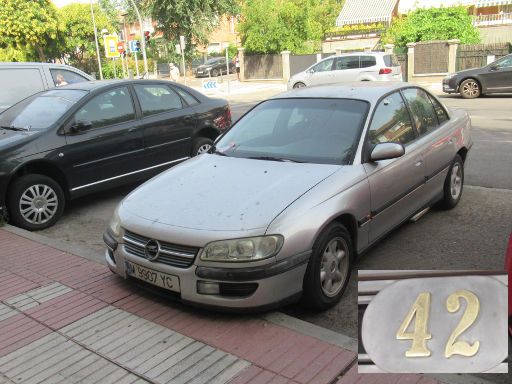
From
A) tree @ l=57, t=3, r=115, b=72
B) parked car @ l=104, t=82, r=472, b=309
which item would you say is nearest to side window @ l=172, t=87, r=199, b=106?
parked car @ l=104, t=82, r=472, b=309

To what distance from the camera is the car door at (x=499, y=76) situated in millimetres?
17016

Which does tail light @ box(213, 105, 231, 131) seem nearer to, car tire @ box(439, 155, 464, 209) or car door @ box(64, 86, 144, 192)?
car door @ box(64, 86, 144, 192)

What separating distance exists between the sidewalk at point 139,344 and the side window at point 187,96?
396 cm

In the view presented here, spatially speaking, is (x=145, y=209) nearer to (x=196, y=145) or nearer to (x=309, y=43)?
(x=196, y=145)

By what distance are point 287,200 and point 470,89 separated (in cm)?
1624

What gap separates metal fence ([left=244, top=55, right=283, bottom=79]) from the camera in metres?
34.3

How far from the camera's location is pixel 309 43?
35969 millimetres

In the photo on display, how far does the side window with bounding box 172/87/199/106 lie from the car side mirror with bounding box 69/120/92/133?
1.64 meters

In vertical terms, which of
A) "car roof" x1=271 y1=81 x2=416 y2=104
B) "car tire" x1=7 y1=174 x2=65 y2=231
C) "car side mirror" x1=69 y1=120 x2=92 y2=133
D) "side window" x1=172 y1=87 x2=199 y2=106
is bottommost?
"car tire" x1=7 y1=174 x2=65 y2=231

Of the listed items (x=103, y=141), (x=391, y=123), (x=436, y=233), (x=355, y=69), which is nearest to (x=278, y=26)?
(x=355, y=69)

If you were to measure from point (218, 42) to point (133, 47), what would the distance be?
105 ft

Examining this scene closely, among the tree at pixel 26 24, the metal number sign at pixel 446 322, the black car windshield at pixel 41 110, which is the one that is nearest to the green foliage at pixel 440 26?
the tree at pixel 26 24

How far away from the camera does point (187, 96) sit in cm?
777

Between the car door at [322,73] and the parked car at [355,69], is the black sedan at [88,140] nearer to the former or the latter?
the parked car at [355,69]
